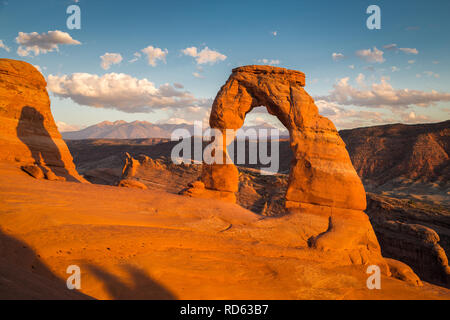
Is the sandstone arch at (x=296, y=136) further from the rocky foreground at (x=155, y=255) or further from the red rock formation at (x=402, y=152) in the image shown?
the red rock formation at (x=402, y=152)

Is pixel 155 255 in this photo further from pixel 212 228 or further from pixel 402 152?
pixel 402 152

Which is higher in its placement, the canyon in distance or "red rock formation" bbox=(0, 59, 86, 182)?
"red rock formation" bbox=(0, 59, 86, 182)

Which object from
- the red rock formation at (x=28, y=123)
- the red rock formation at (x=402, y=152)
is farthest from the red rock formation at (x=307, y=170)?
the red rock formation at (x=402, y=152)

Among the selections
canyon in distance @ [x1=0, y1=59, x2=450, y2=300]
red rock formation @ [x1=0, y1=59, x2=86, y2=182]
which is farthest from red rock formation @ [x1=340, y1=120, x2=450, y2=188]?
red rock formation @ [x1=0, y1=59, x2=86, y2=182]

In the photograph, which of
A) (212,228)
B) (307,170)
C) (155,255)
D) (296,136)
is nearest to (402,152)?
(296,136)

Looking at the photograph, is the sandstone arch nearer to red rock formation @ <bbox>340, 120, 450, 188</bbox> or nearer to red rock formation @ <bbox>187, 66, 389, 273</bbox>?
red rock formation @ <bbox>187, 66, 389, 273</bbox>
